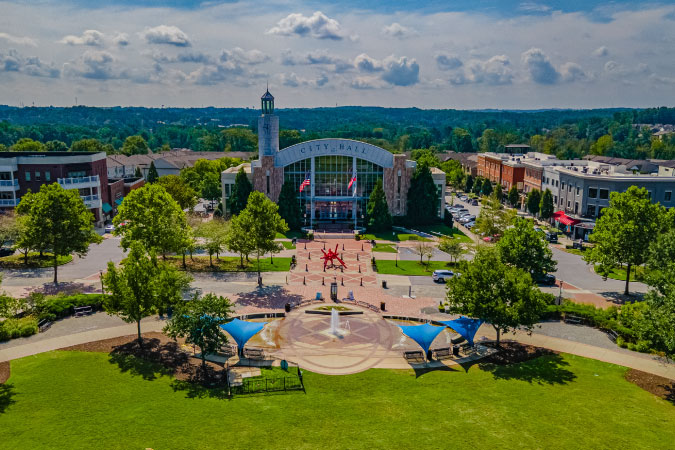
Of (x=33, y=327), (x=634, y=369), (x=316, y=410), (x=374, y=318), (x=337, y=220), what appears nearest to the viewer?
(x=316, y=410)

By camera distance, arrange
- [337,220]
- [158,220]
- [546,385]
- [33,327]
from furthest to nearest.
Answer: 1. [337,220]
2. [158,220]
3. [33,327]
4. [546,385]

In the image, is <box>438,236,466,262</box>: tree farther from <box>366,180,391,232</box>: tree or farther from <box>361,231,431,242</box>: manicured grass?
<box>366,180,391,232</box>: tree

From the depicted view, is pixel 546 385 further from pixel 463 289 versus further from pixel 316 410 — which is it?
pixel 316 410

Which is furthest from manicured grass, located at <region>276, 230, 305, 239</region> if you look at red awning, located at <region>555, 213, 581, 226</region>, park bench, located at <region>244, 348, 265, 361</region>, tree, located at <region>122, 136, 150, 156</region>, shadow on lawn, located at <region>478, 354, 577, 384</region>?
tree, located at <region>122, 136, 150, 156</region>

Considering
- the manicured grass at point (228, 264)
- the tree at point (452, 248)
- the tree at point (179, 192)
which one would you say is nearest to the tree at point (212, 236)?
the manicured grass at point (228, 264)

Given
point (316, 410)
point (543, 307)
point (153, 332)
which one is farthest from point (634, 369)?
point (153, 332)

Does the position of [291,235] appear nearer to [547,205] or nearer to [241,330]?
[241,330]
